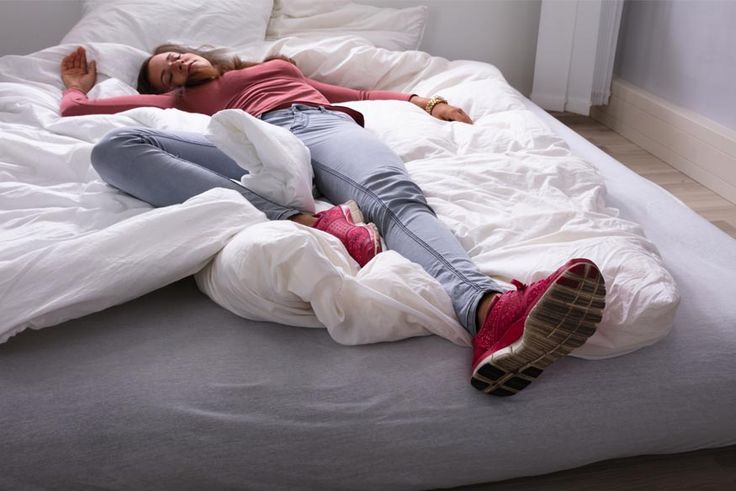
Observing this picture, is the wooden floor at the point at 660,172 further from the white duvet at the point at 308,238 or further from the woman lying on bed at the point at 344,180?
the woman lying on bed at the point at 344,180

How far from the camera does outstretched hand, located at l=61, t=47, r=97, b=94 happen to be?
208 centimetres

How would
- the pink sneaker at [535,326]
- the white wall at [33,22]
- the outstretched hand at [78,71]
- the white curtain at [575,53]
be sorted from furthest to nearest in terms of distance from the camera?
the white curtain at [575,53], the white wall at [33,22], the outstretched hand at [78,71], the pink sneaker at [535,326]

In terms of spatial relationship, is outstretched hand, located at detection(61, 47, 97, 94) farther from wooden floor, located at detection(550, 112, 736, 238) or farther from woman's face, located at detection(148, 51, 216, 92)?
wooden floor, located at detection(550, 112, 736, 238)

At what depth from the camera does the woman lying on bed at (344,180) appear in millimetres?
992

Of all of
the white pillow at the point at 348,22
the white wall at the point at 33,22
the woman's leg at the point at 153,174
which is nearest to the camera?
the woman's leg at the point at 153,174

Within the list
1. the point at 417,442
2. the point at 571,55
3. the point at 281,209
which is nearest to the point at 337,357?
the point at 417,442

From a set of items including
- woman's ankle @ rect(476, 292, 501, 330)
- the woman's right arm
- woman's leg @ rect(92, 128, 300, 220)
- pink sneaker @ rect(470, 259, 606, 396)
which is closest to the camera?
pink sneaker @ rect(470, 259, 606, 396)

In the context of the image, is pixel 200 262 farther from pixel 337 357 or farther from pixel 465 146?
pixel 465 146

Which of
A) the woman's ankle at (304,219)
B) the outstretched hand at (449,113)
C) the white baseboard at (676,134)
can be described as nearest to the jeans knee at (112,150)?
the woman's ankle at (304,219)

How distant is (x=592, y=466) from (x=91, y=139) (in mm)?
1245

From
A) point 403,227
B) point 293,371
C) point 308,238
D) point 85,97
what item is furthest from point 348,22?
point 293,371

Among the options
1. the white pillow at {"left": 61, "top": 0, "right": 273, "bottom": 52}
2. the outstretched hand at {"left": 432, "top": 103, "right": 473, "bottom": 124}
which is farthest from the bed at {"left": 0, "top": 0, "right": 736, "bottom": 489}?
the white pillow at {"left": 61, "top": 0, "right": 273, "bottom": 52}

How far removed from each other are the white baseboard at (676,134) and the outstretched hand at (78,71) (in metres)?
1.97

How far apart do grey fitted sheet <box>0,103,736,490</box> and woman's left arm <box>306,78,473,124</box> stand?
3.19 ft
